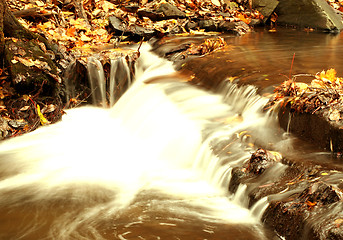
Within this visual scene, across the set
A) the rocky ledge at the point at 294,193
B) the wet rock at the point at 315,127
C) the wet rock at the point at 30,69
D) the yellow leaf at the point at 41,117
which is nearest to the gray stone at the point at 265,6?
the wet rock at the point at 30,69

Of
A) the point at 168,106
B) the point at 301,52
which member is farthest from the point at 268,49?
the point at 168,106

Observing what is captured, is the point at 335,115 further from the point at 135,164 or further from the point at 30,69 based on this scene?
the point at 30,69

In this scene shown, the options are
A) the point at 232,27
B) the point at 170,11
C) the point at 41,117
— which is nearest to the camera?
the point at 41,117

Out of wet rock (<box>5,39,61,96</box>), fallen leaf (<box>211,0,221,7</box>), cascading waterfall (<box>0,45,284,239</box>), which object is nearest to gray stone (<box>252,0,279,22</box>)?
fallen leaf (<box>211,0,221,7</box>)

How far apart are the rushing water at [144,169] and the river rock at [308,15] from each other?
6818 millimetres

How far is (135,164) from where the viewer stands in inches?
241

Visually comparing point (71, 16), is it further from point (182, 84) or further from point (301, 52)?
point (301, 52)

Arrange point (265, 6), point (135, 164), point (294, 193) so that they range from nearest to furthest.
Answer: point (294, 193) < point (135, 164) < point (265, 6)

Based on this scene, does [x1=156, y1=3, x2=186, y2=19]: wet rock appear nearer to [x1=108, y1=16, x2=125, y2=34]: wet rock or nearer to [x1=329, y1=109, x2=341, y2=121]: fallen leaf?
[x1=108, y1=16, x2=125, y2=34]: wet rock

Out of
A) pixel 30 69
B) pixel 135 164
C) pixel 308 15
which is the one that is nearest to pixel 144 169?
pixel 135 164

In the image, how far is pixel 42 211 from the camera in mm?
4711

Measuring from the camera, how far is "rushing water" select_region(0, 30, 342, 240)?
14.0ft

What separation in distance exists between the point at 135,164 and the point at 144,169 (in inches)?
10.1

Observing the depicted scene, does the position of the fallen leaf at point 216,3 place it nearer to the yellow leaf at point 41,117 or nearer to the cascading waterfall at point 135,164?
the cascading waterfall at point 135,164
